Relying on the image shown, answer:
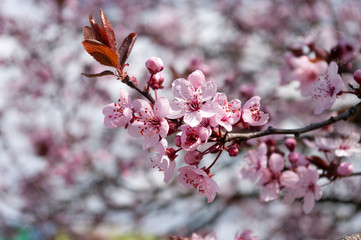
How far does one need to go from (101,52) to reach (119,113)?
0.24 metres

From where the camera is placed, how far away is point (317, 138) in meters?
1.81

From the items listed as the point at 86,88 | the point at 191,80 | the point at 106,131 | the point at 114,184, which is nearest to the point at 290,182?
the point at 191,80

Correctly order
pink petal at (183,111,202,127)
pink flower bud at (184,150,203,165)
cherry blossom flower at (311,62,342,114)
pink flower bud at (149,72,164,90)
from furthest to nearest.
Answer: cherry blossom flower at (311,62,342,114) → pink flower bud at (149,72,164,90) → pink flower bud at (184,150,203,165) → pink petal at (183,111,202,127)

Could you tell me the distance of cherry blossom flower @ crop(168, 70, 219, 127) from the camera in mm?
1087

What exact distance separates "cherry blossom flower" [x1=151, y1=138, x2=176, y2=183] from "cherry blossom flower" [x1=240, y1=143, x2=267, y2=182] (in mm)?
624

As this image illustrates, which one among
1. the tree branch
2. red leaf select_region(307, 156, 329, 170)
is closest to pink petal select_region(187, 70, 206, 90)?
the tree branch

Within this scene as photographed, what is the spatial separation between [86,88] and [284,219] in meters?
5.01

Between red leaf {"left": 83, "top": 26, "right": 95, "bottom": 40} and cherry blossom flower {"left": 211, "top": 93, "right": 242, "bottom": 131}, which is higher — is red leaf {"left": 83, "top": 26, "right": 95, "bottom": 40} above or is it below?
above

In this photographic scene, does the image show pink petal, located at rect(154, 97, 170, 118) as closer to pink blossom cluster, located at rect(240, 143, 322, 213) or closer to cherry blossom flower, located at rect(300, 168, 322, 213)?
pink blossom cluster, located at rect(240, 143, 322, 213)

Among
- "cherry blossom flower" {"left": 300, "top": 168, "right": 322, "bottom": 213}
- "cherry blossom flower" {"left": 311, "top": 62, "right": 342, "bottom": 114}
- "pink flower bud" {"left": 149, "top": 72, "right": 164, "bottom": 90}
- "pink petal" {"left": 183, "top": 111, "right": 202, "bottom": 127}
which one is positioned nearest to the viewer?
"pink petal" {"left": 183, "top": 111, "right": 202, "bottom": 127}

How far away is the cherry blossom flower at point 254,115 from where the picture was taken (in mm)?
1164

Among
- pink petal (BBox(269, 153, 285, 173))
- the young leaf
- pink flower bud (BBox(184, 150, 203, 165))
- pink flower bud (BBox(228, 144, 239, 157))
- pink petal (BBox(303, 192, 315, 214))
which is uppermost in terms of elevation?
the young leaf

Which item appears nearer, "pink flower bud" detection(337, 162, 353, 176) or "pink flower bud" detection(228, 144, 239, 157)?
"pink flower bud" detection(228, 144, 239, 157)

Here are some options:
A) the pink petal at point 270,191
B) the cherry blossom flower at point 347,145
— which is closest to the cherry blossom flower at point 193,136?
the pink petal at point 270,191
